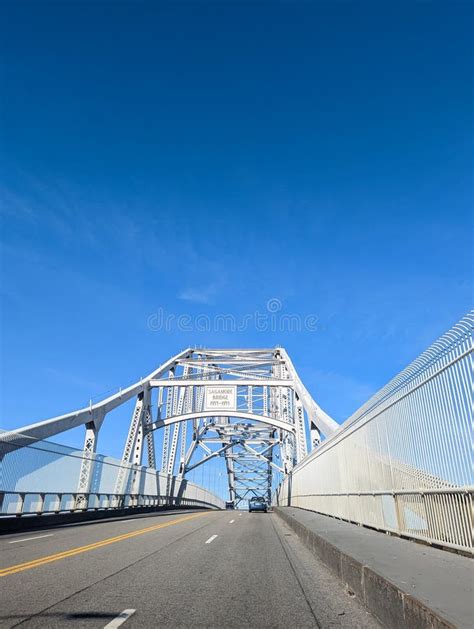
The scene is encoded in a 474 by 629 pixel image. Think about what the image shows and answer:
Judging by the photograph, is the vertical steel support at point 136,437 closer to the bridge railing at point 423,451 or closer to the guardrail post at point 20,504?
the guardrail post at point 20,504

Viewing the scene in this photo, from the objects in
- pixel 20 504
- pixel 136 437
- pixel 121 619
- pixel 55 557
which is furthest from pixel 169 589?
pixel 136 437

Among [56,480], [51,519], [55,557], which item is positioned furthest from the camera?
[56,480]

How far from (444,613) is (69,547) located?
28.7ft

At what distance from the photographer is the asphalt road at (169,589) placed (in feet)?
14.3

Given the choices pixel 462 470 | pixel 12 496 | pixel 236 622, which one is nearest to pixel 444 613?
pixel 236 622

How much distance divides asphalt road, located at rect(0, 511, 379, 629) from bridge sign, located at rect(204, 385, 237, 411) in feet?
97.7

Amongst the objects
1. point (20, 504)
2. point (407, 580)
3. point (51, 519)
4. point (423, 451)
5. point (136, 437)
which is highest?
point (136, 437)

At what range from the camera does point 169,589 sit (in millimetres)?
5559

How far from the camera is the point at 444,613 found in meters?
3.20

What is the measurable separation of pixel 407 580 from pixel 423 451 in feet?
8.56

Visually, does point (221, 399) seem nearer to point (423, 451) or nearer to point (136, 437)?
point (136, 437)

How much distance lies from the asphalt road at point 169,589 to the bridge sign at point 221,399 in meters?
29.8

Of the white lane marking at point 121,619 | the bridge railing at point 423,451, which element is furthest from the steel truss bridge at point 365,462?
the white lane marking at point 121,619

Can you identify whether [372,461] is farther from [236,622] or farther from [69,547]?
[69,547]
